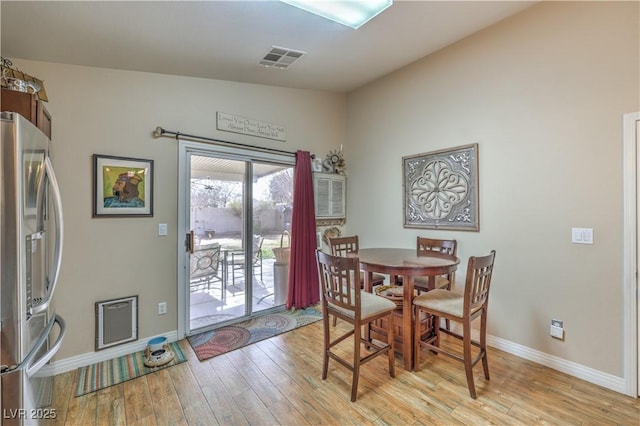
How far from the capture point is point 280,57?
2734 mm

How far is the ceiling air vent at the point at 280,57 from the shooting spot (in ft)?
8.55

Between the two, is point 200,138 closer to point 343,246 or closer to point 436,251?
point 343,246

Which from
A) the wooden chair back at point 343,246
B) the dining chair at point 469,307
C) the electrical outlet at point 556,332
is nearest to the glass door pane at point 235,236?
the wooden chair back at point 343,246

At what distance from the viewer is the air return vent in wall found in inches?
96.7

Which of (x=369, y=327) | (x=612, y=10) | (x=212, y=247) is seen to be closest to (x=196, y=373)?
(x=212, y=247)

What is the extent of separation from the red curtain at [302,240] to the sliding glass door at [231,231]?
0.58ft

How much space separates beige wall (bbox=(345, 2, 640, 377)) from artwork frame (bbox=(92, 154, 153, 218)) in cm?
298

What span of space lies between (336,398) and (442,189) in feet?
7.59

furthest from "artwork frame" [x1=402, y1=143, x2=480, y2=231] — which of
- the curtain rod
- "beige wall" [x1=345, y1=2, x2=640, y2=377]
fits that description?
the curtain rod

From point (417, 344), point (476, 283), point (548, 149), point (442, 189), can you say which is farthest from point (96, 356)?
point (548, 149)

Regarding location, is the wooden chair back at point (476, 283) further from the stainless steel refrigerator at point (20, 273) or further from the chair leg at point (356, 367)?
the stainless steel refrigerator at point (20, 273)

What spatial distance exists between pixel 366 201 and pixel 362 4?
96.0 inches

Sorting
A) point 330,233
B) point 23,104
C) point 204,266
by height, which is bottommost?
point 204,266

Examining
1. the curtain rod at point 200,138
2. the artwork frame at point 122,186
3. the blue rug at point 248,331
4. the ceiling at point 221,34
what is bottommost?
the blue rug at point 248,331
